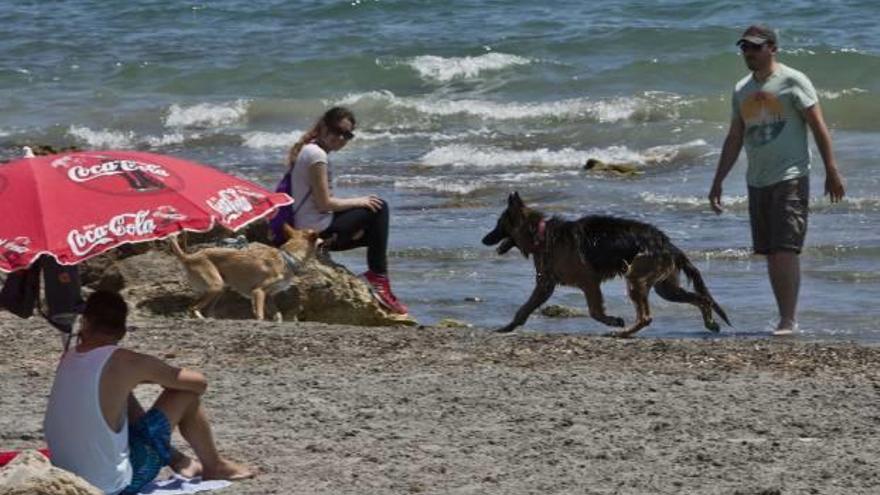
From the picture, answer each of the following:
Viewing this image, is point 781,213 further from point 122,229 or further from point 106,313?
point 122,229

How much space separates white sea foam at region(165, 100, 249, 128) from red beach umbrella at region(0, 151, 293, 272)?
18.2m

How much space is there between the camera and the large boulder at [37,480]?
21.8 feet

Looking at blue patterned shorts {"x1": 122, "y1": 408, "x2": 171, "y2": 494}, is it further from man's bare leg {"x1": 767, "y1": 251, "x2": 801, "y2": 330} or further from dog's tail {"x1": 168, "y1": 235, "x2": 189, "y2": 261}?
man's bare leg {"x1": 767, "y1": 251, "x2": 801, "y2": 330}

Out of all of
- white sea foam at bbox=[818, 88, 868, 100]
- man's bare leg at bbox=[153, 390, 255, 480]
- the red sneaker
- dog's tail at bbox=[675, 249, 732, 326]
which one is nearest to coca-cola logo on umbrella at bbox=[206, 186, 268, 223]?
man's bare leg at bbox=[153, 390, 255, 480]

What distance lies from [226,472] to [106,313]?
909 mm

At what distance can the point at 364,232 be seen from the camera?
38.9 feet

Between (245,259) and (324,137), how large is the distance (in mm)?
920

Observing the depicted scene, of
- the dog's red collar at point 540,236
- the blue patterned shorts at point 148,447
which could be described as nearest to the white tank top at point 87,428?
the blue patterned shorts at point 148,447

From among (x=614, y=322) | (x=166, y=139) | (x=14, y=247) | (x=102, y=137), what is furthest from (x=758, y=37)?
(x=102, y=137)

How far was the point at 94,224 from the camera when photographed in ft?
21.5

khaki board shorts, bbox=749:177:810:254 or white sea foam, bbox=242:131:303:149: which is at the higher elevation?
khaki board shorts, bbox=749:177:810:254

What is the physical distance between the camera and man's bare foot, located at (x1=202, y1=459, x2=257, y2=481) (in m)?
7.57

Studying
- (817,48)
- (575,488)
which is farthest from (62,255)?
(817,48)

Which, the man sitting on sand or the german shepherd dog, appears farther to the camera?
the german shepherd dog
